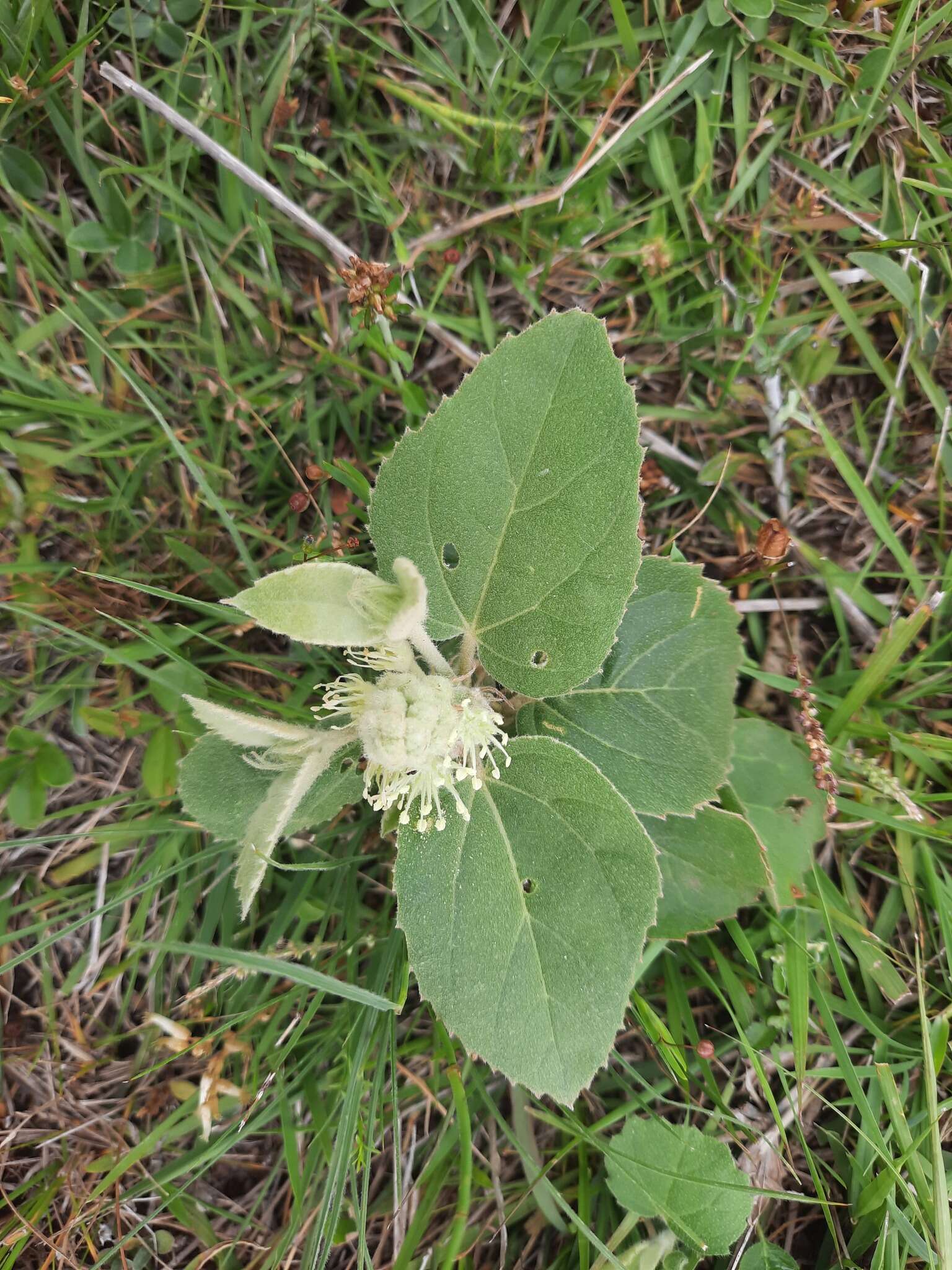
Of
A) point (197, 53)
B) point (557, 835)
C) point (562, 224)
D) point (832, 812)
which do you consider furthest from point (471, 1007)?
point (197, 53)

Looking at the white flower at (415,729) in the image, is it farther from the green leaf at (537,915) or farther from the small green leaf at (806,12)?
the small green leaf at (806,12)

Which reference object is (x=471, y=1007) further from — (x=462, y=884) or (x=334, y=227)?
(x=334, y=227)

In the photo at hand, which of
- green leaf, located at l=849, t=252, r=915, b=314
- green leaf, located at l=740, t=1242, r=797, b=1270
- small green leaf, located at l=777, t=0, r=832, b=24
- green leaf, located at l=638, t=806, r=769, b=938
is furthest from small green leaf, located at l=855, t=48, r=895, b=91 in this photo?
green leaf, located at l=740, t=1242, r=797, b=1270

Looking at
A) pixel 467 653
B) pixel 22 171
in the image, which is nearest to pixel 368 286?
pixel 467 653

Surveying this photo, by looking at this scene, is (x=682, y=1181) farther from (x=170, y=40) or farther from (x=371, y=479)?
(x=170, y=40)

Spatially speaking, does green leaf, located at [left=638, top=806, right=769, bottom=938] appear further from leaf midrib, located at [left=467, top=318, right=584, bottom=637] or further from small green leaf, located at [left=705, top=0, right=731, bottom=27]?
small green leaf, located at [left=705, top=0, right=731, bottom=27]

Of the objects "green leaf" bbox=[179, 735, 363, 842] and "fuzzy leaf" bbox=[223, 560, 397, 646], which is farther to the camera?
"green leaf" bbox=[179, 735, 363, 842]
